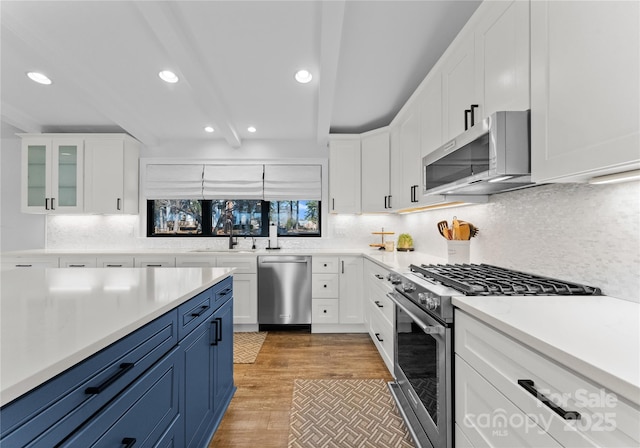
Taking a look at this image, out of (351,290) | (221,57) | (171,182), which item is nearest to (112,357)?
(221,57)

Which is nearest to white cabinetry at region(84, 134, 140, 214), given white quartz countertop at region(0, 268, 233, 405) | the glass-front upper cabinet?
the glass-front upper cabinet

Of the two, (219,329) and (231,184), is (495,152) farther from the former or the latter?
(231,184)

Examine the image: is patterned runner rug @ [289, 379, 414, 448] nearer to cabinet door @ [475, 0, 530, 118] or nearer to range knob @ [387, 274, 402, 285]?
range knob @ [387, 274, 402, 285]

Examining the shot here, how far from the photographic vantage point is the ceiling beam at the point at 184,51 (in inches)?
72.0

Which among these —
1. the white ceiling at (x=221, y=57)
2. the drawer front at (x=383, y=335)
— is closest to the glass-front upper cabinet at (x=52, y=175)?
the white ceiling at (x=221, y=57)

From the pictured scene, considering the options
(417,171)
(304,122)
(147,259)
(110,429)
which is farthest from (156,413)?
(304,122)

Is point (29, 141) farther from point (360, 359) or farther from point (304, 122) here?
point (360, 359)

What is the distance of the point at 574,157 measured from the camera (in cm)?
99

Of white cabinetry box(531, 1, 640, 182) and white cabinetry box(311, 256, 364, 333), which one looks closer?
white cabinetry box(531, 1, 640, 182)

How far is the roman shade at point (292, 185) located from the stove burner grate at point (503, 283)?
2652 millimetres

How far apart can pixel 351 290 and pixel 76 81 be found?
3.41 metres

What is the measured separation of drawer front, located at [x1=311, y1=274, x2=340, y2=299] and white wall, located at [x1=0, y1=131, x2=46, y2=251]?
13.1ft

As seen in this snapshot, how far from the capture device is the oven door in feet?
4.17

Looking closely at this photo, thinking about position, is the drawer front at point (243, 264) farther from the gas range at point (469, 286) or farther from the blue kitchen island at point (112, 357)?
the gas range at point (469, 286)
